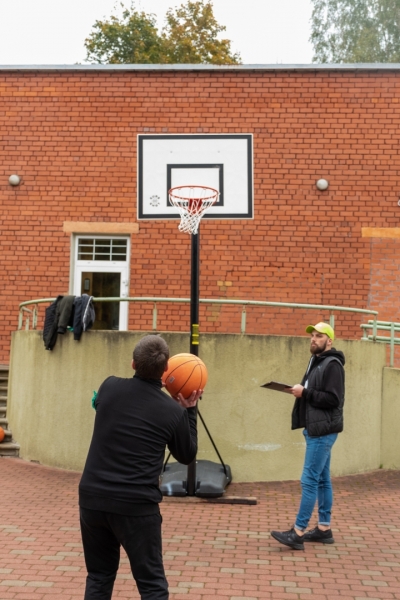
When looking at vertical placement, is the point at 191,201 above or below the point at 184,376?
above

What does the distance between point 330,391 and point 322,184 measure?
318 inches

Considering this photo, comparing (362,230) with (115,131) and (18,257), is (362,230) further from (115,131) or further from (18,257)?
(18,257)

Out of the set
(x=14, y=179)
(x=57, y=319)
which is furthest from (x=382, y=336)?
(x=14, y=179)

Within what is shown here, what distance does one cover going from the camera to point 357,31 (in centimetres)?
3622

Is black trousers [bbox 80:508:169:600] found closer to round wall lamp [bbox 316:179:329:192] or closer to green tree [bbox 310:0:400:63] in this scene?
round wall lamp [bbox 316:179:329:192]

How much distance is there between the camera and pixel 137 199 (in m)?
14.8

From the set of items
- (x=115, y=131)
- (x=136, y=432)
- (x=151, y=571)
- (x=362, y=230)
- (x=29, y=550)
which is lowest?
(x=29, y=550)

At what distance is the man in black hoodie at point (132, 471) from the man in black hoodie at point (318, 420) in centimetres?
289

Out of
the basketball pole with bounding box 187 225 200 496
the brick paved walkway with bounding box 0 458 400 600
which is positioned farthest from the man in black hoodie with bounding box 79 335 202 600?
the basketball pole with bounding box 187 225 200 496

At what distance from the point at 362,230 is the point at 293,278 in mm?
1535

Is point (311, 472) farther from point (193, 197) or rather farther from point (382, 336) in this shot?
point (382, 336)

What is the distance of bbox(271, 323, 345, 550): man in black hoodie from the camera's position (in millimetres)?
6871

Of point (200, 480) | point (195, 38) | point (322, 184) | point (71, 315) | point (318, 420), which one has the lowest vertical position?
point (200, 480)

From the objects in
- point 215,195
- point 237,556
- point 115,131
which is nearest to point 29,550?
point 237,556
